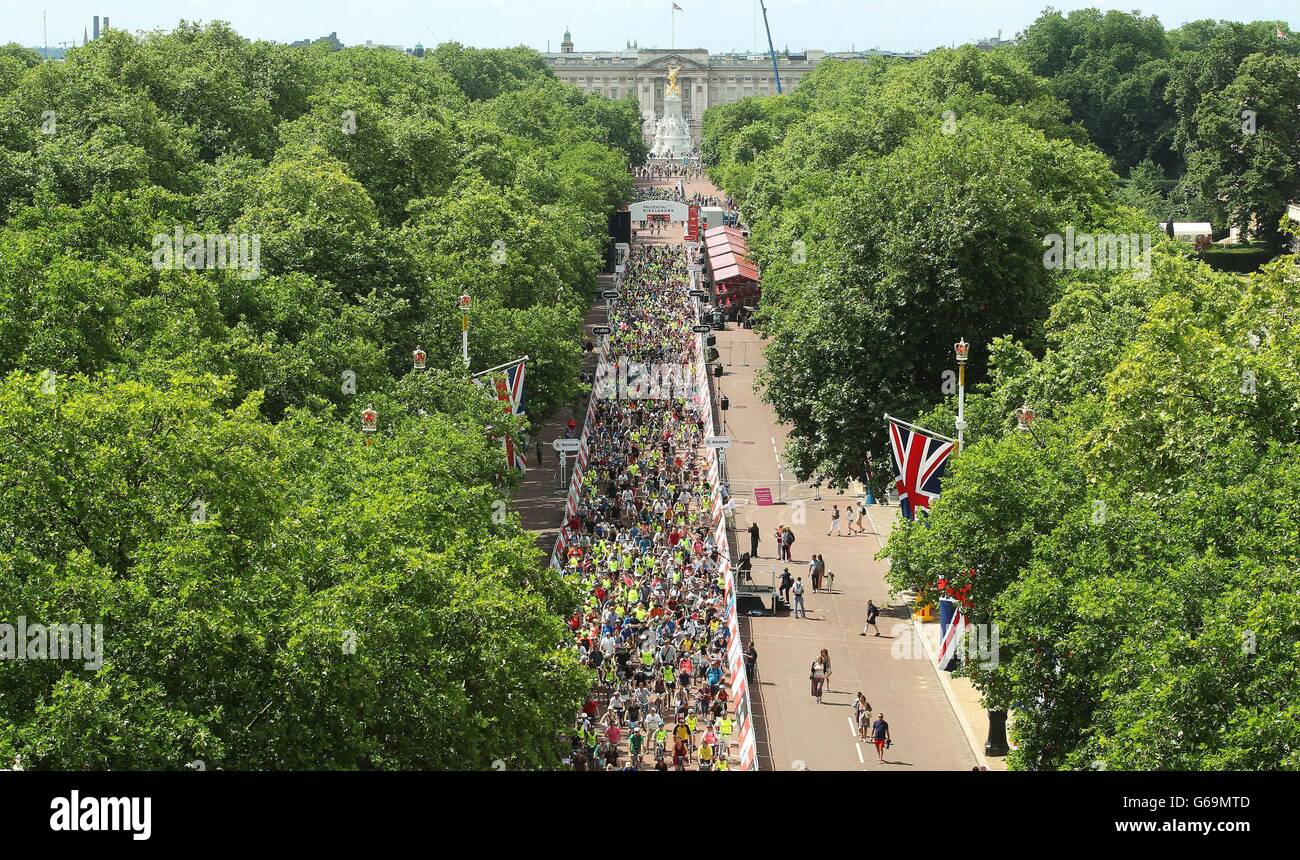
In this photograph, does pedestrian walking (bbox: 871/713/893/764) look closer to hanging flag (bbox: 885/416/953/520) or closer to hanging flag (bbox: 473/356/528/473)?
hanging flag (bbox: 885/416/953/520)

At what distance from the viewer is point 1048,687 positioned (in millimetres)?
24656

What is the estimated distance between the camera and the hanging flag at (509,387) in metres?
43.8

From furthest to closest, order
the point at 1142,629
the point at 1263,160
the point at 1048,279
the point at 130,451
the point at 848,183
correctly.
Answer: the point at 1263,160 < the point at 848,183 < the point at 1048,279 < the point at 130,451 < the point at 1142,629

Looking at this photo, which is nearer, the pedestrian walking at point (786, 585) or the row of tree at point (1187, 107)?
the pedestrian walking at point (786, 585)

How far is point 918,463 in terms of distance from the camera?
120ft

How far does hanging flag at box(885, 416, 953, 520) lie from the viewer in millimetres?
35969

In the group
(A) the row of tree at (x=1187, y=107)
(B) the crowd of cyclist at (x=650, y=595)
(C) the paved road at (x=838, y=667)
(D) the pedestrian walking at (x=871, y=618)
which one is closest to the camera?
(C) the paved road at (x=838, y=667)

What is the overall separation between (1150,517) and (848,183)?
2903 centimetres

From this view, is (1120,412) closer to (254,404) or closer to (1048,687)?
(1048,687)

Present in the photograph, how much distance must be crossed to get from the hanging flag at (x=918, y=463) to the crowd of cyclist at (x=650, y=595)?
6.21 m

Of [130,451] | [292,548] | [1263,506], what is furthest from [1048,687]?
[130,451]

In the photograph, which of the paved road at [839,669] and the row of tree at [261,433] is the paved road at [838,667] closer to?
the paved road at [839,669]

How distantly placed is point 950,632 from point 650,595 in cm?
1171

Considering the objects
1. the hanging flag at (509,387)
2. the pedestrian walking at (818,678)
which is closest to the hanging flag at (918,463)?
the pedestrian walking at (818,678)
